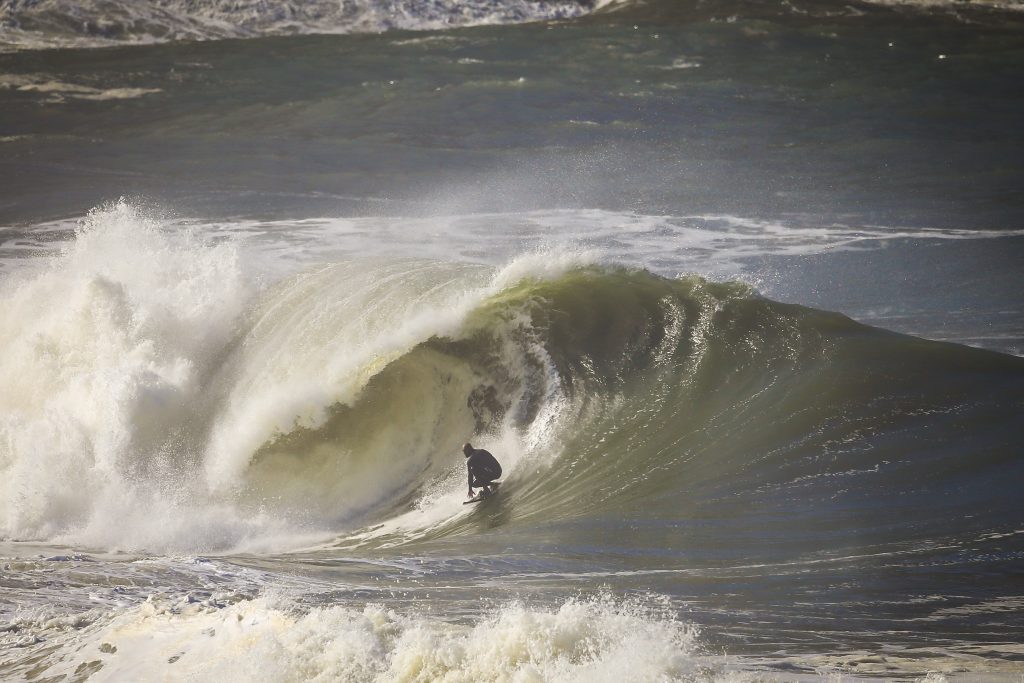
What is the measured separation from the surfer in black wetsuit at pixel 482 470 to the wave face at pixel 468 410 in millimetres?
236

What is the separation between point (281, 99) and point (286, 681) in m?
27.4

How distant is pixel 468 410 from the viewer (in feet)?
40.8

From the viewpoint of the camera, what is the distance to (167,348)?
1429cm

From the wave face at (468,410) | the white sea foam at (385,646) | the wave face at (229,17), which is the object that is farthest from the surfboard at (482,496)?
the wave face at (229,17)

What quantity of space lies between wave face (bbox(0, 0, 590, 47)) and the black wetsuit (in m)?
33.7

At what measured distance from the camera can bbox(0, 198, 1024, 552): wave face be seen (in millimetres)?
10094

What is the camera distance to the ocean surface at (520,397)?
740 cm

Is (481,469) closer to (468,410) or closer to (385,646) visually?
(468,410)

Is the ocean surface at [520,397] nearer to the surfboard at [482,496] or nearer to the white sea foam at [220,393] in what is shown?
the white sea foam at [220,393]

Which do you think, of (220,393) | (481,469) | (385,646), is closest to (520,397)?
(481,469)

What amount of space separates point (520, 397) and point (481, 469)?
1803 mm

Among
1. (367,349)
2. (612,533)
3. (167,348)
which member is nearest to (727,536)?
(612,533)

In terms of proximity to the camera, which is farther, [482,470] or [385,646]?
[482,470]

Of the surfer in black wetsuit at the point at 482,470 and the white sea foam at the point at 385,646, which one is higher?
the surfer in black wetsuit at the point at 482,470
